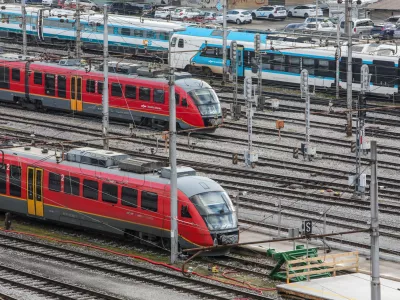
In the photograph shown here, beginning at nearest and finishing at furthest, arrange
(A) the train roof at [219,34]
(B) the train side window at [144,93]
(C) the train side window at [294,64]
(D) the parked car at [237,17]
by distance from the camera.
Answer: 1. (B) the train side window at [144,93]
2. (C) the train side window at [294,64]
3. (A) the train roof at [219,34]
4. (D) the parked car at [237,17]

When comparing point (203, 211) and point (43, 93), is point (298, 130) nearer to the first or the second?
point (43, 93)

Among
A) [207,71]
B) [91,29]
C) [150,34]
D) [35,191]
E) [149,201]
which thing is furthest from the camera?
[91,29]

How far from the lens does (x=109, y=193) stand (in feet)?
126

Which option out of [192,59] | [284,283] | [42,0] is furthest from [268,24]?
[284,283]

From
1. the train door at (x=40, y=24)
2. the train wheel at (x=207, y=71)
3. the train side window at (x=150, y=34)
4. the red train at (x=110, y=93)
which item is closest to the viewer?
the red train at (x=110, y=93)

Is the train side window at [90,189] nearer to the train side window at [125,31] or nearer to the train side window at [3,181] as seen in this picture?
the train side window at [3,181]

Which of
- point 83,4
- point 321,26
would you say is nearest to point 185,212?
point 321,26

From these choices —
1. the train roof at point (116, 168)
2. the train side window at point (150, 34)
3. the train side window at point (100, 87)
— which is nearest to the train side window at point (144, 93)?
the train side window at point (100, 87)

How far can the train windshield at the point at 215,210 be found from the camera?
118 ft

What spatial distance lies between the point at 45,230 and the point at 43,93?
19.0m

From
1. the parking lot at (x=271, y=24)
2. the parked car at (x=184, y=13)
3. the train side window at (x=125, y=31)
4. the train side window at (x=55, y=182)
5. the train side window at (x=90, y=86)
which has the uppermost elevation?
the train side window at (x=125, y=31)

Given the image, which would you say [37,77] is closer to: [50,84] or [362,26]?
[50,84]

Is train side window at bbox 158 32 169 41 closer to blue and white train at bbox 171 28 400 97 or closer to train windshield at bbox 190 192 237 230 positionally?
blue and white train at bbox 171 28 400 97

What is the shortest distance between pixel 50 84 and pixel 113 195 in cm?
2100
